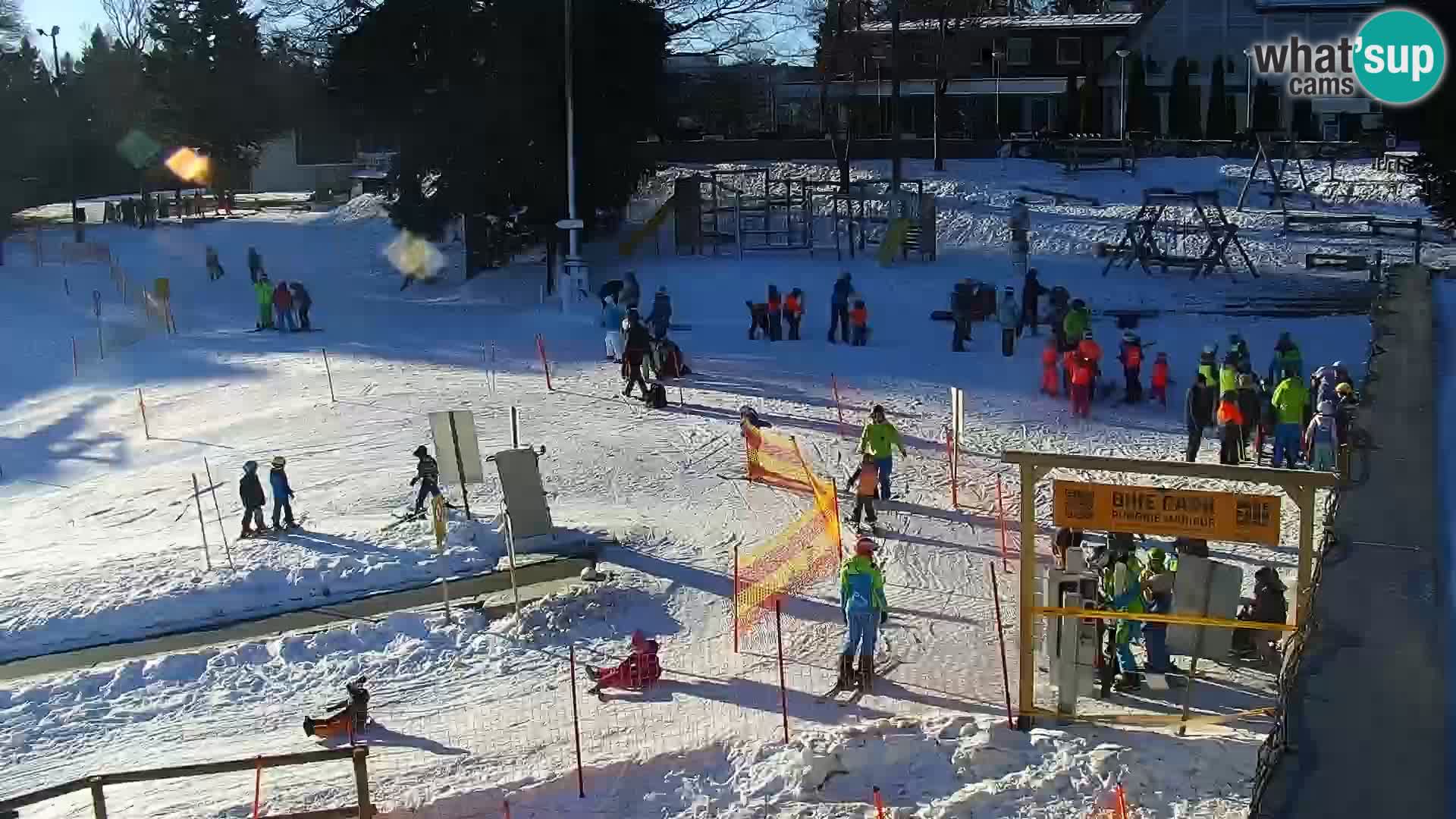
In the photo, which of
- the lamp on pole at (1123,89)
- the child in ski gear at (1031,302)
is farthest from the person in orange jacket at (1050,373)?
the lamp on pole at (1123,89)

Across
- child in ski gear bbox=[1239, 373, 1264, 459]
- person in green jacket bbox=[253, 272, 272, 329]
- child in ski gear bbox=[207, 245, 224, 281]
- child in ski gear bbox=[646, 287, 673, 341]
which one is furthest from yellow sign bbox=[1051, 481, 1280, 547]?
child in ski gear bbox=[207, 245, 224, 281]

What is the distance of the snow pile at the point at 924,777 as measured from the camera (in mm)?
9305

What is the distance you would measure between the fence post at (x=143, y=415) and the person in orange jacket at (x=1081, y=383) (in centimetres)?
1369

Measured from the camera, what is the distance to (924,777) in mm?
9742

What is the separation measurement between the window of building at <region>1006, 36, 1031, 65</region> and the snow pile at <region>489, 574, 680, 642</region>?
43.1 m

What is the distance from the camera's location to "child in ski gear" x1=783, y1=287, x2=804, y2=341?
26562 mm

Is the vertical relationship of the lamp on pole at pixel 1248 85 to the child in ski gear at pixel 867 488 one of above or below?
above

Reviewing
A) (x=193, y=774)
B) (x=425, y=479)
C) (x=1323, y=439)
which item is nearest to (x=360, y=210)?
(x=425, y=479)

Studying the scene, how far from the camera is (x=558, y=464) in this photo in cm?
1925

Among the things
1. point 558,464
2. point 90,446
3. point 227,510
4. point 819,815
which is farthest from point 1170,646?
point 90,446

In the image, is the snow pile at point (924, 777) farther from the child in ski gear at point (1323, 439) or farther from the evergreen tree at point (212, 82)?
the evergreen tree at point (212, 82)

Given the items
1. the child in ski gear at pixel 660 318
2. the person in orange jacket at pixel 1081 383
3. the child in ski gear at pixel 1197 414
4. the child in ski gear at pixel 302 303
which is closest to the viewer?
the child in ski gear at pixel 1197 414

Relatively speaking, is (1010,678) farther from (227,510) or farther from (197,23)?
(197,23)

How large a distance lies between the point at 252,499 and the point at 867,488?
266 inches
